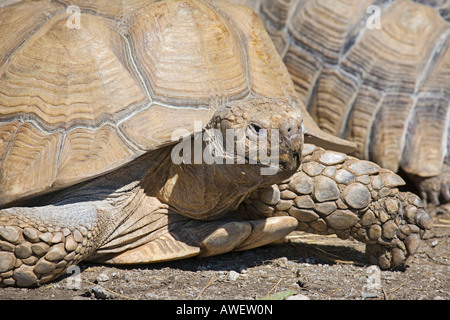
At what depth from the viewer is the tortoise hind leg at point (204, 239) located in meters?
3.42

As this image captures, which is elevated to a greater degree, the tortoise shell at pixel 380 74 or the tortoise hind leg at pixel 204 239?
the tortoise shell at pixel 380 74

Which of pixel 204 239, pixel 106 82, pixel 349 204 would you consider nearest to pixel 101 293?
pixel 204 239

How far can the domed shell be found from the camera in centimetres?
322

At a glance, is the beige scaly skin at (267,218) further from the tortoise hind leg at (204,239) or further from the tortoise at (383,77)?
the tortoise at (383,77)

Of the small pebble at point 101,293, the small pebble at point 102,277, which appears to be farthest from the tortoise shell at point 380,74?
the small pebble at point 101,293

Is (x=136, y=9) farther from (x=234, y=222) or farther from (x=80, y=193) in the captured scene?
(x=234, y=222)

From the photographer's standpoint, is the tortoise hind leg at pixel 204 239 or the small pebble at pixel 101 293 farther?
the tortoise hind leg at pixel 204 239

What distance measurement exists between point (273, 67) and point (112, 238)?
1445 millimetres

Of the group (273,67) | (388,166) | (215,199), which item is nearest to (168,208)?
(215,199)

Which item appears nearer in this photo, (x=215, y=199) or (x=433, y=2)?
(x=215, y=199)

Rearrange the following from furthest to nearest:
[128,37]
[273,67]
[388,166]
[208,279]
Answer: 1. [388,166]
2. [273,67]
3. [128,37]
4. [208,279]

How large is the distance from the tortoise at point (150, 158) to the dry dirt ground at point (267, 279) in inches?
3.7

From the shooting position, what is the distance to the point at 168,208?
3.54 metres

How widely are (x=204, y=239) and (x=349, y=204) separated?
829 millimetres
